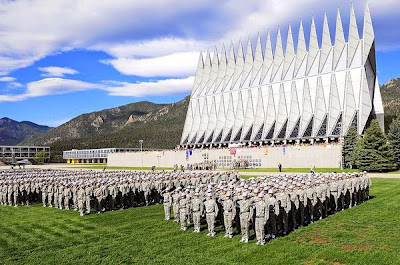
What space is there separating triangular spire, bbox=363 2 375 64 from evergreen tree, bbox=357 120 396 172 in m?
21.1

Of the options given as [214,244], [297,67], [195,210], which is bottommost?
[214,244]

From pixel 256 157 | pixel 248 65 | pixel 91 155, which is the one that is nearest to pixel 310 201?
pixel 256 157

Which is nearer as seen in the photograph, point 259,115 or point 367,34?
point 367,34

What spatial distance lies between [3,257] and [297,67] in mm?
61307

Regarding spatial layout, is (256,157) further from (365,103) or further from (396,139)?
(365,103)

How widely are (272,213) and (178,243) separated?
9.93 ft

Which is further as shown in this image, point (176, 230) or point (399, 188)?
point (399, 188)

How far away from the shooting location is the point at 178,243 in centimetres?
1173

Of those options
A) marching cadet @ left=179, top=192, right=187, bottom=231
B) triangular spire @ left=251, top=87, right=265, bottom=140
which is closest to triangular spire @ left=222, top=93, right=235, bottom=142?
triangular spire @ left=251, top=87, right=265, bottom=140

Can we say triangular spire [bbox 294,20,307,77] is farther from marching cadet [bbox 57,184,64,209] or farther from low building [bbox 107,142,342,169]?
marching cadet [bbox 57,184,64,209]

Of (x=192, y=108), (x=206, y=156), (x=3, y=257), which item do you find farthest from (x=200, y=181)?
(x=192, y=108)

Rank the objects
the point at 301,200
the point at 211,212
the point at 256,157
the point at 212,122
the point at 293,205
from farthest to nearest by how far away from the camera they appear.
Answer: the point at 212,122 → the point at 256,157 → the point at 301,200 → the point at 293,205 → the point at 211,212

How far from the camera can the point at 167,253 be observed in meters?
10.6

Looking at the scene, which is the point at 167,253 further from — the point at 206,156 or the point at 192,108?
the point at 192,108
